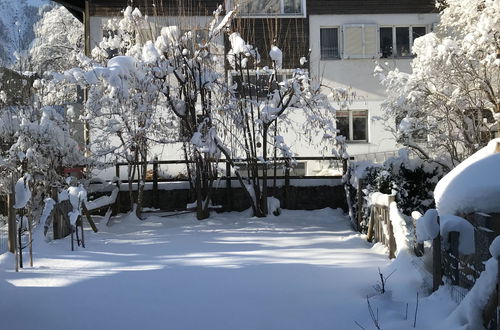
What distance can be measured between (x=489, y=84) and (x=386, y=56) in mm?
7082

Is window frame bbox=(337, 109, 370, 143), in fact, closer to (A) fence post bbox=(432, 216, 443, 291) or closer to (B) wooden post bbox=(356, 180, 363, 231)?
(B) wooden post bbox=(356, 180, 363, 231)

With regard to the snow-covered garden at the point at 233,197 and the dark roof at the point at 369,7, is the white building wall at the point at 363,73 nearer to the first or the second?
the dark roof at the point at 369,7

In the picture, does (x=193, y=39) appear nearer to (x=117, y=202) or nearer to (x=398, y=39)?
(x=117, y=202)

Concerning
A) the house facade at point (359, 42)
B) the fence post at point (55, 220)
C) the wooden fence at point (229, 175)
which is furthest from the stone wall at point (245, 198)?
the house facade at point (359, 42)

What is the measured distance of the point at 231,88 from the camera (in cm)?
1225

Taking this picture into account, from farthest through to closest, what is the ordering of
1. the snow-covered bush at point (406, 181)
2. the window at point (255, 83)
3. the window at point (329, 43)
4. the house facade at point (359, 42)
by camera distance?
the window at point (329, 43), the house facade at point (359, 42), the window at point (255, 83), the snow-covered bush at point (406, 181)

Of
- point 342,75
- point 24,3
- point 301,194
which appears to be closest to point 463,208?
point 301,194

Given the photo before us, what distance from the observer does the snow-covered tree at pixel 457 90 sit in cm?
1202

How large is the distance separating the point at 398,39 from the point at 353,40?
165 centimetres

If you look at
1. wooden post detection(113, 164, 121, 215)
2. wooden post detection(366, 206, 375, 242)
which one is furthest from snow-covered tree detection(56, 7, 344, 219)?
wooden post detection(366, 206, 375, 242)

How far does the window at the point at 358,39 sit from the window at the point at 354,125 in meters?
1.95

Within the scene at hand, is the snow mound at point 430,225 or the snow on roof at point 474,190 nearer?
the snow on roof at point 474,190

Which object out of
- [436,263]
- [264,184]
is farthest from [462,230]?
[264,184]

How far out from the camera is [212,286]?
5.89 m
